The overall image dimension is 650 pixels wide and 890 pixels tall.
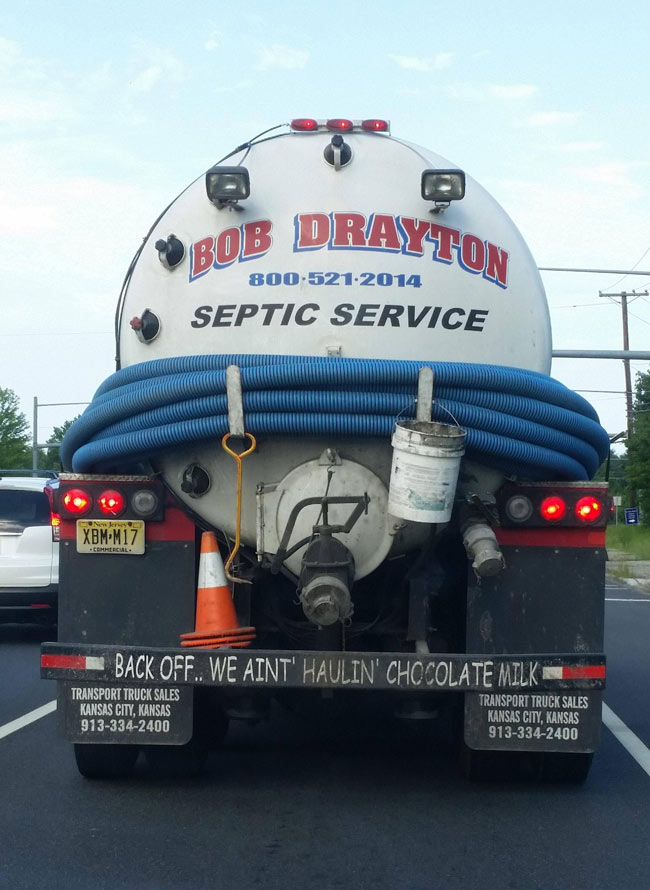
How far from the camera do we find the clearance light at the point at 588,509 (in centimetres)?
592

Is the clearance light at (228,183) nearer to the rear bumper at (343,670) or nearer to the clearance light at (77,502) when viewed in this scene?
the clearance light at (77,502)

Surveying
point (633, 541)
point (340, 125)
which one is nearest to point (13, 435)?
point (633, 541)

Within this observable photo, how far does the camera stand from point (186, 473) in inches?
227

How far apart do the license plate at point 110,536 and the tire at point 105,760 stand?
97 cm

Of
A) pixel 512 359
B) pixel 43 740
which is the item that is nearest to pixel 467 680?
pixel 512 359

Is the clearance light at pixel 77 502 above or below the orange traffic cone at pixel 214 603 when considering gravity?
above

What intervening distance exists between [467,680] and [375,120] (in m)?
2.69

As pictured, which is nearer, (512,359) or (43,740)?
(512,359)

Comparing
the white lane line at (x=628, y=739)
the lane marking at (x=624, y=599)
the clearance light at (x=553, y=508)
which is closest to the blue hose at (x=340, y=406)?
the clearance light at (x=553, y=508)

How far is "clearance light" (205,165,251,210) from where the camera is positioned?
18.7 ft

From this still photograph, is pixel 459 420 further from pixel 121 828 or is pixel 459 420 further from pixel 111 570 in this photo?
pixel 121 828

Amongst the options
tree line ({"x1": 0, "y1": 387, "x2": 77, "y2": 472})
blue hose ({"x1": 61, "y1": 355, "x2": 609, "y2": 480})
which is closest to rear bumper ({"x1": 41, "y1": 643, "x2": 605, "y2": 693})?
blue hose ({"x1": 61, "y1": 355, "x2": 609, "y2": 480})

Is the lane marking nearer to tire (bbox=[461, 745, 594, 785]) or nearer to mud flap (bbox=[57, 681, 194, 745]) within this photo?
tire (bbox=[461, 745, 594, 785])

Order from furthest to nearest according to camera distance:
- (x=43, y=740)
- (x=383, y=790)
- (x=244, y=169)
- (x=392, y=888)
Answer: (x=43, y=740) < (x=383, y=790) < (x=244, y=169) < (x=392, y=888)
